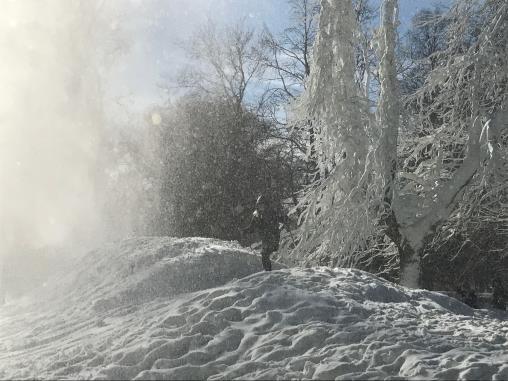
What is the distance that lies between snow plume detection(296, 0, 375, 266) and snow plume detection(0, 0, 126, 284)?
15130mm

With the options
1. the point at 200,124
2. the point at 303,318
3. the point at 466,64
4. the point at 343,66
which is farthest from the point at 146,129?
the point at 303,318

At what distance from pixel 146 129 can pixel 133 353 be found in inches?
785

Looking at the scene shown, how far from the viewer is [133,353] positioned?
647 cm

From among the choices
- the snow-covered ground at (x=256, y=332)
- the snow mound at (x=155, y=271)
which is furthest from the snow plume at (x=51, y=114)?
the snow-covered ground at (x=256, y=332)

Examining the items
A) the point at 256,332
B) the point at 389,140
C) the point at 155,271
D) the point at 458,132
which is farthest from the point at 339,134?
the point at 256,332

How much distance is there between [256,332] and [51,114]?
73.3 feet

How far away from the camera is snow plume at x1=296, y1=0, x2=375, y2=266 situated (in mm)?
12023

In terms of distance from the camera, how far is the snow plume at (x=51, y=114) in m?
26.0

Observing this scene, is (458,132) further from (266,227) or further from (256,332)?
(256,332)

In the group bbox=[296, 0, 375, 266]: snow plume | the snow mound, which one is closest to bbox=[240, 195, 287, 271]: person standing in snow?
the snow mound

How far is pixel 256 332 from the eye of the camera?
A: 675 cm

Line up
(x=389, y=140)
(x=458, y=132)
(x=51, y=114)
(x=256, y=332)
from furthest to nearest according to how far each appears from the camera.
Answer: (x=51, y=114) < (x=458, y=132) < (x=389, y=140) < (x=256, y=332)

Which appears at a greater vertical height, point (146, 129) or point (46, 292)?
point (146, 129)

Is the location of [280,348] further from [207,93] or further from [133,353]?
→ [207,93]
